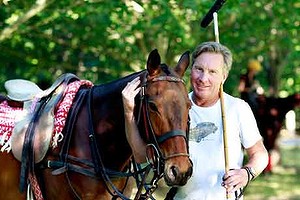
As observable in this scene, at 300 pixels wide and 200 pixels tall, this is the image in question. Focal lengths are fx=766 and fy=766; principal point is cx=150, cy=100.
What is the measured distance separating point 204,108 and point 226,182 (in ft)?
1.68

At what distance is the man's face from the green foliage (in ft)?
12.7

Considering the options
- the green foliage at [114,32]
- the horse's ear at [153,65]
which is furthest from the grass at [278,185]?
the horse's ear at [153,65]

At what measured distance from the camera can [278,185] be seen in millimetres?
14656

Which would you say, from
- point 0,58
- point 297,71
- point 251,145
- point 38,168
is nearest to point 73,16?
point 0,58

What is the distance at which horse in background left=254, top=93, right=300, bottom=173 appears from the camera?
1550 cm

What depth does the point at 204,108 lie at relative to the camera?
480cm

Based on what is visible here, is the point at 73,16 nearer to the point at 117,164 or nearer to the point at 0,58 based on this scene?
the point at 0,58

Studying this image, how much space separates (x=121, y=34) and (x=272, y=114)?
Result: 554 centimetres

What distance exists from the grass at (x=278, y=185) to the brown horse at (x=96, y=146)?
7920mm

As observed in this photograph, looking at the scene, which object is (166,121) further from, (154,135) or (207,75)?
(207,75)

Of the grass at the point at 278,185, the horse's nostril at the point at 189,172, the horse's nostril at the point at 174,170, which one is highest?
the horse's nostril at the point at 174,170

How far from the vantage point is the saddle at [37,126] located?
16.8 feet

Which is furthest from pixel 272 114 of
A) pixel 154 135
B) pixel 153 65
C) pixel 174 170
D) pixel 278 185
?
pixel 174 170

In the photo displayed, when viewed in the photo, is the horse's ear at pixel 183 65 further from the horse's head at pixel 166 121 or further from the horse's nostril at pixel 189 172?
the horse's nostril at pixel 189 172
